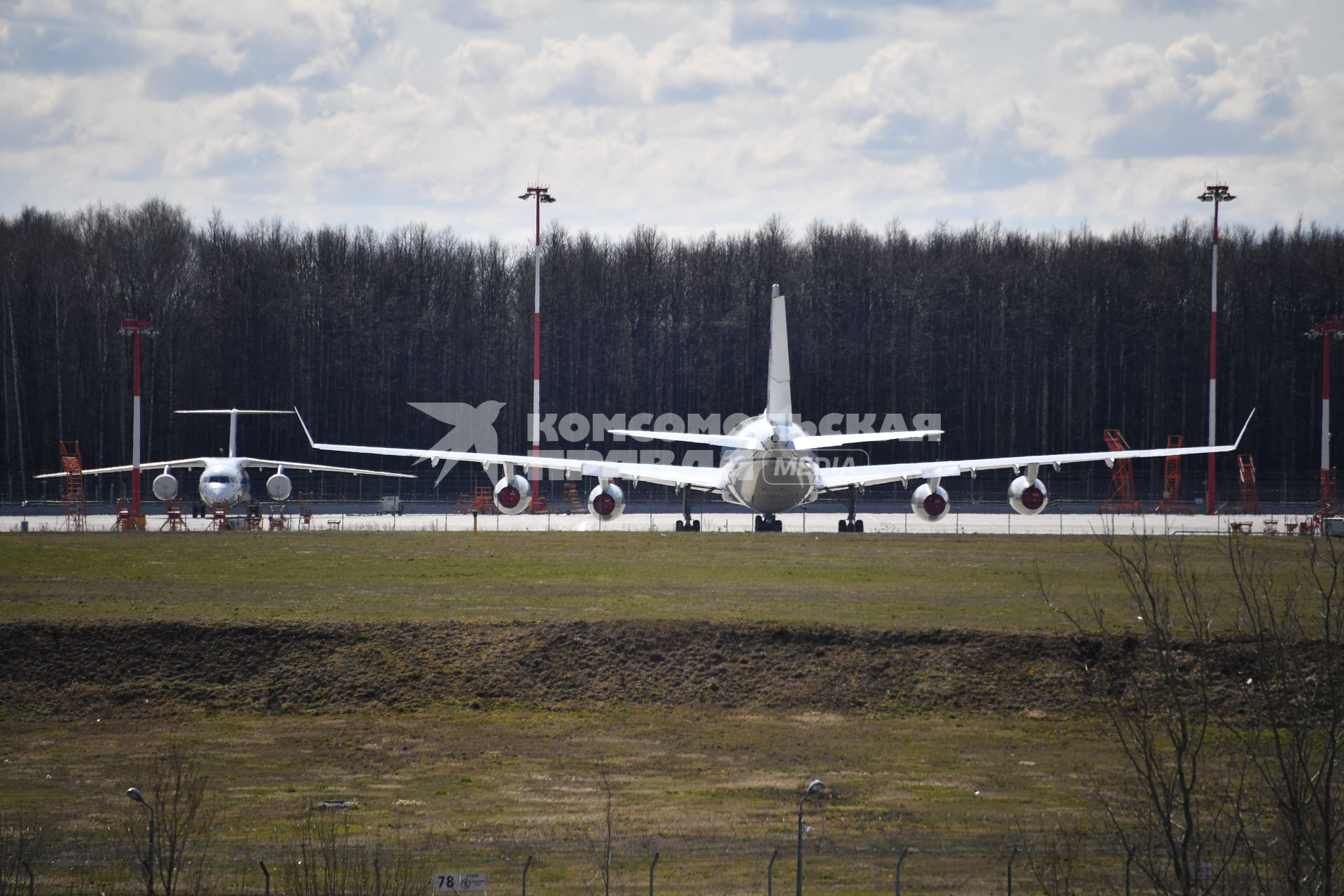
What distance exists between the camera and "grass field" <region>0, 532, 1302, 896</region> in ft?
57.1

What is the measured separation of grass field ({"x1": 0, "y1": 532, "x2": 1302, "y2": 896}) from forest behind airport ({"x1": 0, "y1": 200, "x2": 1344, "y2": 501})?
192 ft

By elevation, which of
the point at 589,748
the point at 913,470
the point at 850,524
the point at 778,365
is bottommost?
the point at 589,748

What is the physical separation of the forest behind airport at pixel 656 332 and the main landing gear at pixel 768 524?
43147 millimetres

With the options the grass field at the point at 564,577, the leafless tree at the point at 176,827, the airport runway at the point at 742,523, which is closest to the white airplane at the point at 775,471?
the airport runway at the point at 742,523

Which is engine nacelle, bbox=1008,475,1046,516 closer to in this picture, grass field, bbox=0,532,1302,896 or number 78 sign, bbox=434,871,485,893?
grass field, bbox=0,532,1302,896

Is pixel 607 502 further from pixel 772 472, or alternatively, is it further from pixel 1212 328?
pixel 1212 328

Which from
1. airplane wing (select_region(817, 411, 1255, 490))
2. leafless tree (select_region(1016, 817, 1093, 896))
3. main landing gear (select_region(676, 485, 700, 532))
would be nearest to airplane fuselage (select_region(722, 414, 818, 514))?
airplane wing (select_region(817, 411, 1255, 490))

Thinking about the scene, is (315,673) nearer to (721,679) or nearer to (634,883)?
(721,679)

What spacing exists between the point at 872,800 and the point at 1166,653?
885 cm

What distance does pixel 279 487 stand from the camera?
69.5 meters

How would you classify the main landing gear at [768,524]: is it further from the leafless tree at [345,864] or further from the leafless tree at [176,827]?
the leafless tree at [345,864]

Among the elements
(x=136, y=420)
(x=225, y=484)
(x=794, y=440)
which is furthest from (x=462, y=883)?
(x=225, y=484)

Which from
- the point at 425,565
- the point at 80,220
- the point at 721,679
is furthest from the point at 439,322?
the point at 721,679

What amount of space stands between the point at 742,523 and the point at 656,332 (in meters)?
A: 46.5
